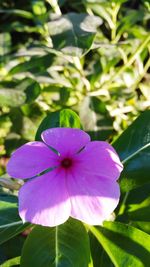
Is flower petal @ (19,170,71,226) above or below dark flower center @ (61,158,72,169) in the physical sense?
below

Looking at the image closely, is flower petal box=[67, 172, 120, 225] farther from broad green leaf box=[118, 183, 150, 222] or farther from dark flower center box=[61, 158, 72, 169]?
broad green leaf box=[118, 183, 150, 222]

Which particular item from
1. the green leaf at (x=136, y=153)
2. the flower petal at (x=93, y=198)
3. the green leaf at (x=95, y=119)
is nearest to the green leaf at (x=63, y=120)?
the green leaf at (x=136, y=153)

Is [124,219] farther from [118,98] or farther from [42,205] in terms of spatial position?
[118,98]

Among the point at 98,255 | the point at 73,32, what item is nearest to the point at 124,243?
the point at 98,255

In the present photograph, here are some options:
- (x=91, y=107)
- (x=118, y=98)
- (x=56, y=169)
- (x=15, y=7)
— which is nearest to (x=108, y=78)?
(x=118, y=98)

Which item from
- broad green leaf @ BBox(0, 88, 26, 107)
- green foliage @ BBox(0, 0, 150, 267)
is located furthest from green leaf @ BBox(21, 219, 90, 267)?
broad green leaf @ BBox(0, 88, 26, 107)
